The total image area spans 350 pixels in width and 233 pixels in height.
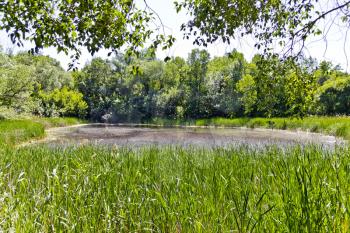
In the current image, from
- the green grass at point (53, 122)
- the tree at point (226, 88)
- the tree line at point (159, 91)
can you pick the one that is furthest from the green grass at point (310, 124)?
the green grass at point (53, 122)

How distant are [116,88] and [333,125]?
→ 4112 centimetres

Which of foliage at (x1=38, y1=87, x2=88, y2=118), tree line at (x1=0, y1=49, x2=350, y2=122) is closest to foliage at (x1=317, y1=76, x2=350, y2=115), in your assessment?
tree line at (x1=0, y1=49, x2=350, y2=122)

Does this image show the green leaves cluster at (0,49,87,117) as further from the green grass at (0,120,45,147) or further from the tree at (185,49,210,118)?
the tree at (185,49,210,118)

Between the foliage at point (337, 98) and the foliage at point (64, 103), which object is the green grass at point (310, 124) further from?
the foliage at point (64, 103)

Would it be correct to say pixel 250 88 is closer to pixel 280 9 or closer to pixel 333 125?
pixel 280 9

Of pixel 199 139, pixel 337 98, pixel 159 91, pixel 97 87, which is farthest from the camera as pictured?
pixel 97 87

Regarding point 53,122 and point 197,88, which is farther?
point 197,88

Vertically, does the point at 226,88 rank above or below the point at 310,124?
above

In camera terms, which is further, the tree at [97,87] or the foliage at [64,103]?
the tree at [97,87]

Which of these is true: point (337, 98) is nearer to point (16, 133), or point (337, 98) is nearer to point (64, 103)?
point (16, 133)

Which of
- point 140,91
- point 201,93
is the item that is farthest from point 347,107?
point 140,91

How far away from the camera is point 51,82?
51.4 meters

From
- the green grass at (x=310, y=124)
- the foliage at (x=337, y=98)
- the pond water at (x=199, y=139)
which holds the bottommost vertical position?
the pond water at (x=199, y=139)

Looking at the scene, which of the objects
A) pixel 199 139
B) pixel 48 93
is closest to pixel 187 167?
pixel 199 139
